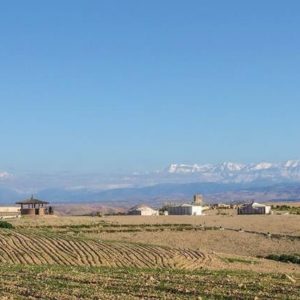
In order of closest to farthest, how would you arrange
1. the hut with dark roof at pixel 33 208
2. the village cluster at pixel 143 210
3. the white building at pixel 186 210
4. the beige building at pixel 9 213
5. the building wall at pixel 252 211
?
1. the hut with dark roof at pixel 33 208
2. the village cluster at pixel 143 210
3. the beige building at pixel 9 213
4. the building wall at pixel 252 211
5. the white building at pixel 186 210

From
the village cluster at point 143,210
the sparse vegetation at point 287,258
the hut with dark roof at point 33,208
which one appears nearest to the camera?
the sparse vegetation at point 287,258

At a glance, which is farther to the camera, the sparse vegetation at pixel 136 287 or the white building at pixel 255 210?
the white building at pixel 255 210

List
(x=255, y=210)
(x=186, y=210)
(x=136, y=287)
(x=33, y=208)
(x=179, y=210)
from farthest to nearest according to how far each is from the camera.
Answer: (x=179, y=210), (x=186, y=210), (x=255, y=210), (x=33, y=208), (x=136, y=287)

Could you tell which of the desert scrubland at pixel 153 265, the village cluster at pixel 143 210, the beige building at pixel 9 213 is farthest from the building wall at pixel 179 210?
the desert scrubland at pixel 153 265

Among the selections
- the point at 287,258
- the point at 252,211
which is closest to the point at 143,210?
the point at 252,211

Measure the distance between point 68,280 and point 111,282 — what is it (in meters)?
1.17

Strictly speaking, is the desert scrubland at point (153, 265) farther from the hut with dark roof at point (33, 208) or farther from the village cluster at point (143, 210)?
the village cluster at point (143, 210)

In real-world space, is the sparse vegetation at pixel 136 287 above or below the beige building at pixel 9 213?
below

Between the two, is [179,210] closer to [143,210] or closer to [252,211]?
[143,210]

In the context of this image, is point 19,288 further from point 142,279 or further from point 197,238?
point 197,238

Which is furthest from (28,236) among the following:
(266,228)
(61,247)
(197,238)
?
(266,228)

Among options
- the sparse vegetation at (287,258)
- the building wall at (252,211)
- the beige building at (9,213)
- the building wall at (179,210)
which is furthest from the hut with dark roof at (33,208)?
the sparse vegetation at (287,258)

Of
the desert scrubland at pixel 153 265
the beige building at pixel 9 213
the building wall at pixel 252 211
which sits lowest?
the desert scrubland at pixel 153 265

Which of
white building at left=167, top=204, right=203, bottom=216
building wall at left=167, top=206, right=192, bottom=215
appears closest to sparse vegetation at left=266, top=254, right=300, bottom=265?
white building at left=167, top=204, right=203, bottom=216
